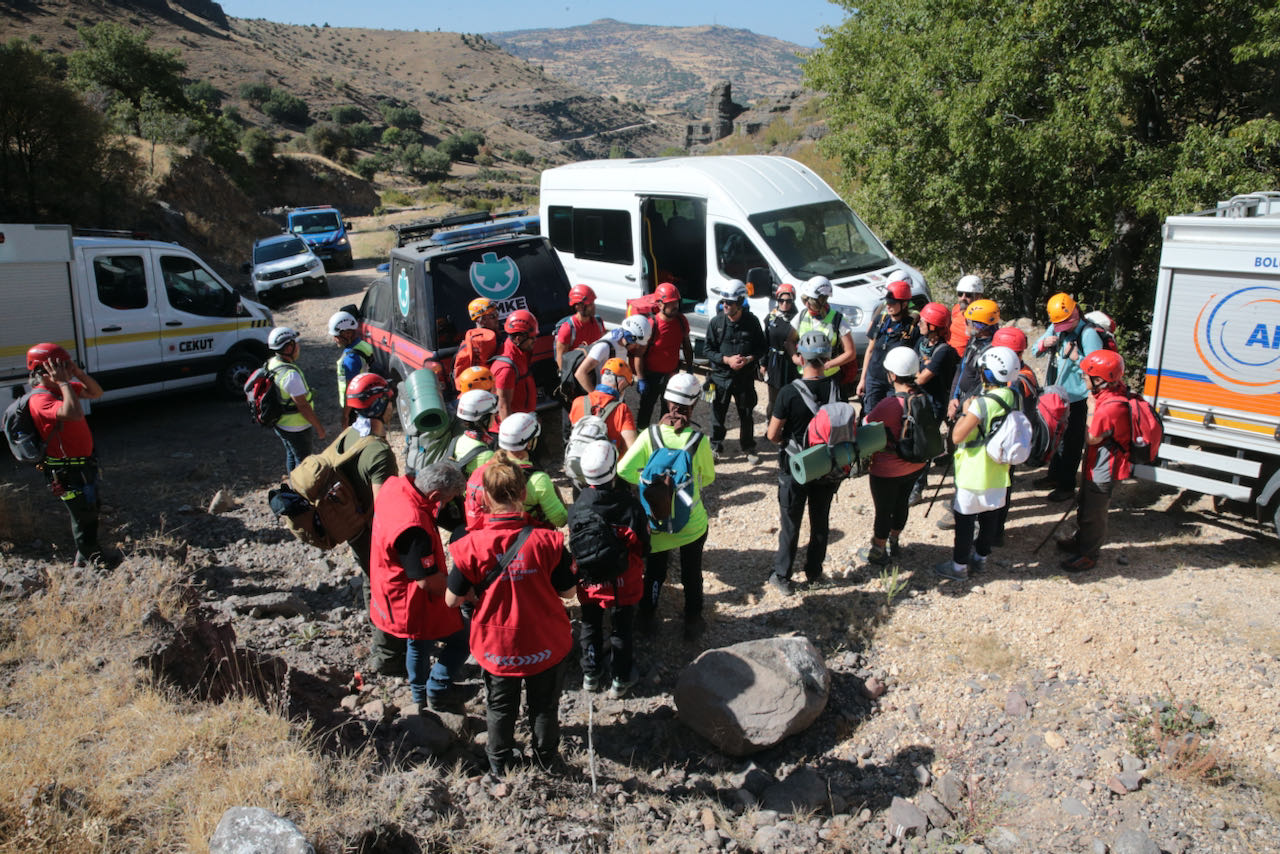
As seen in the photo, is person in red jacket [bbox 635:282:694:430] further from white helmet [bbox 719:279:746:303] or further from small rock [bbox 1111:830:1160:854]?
small rock [bbox 1111:830:1160:854]

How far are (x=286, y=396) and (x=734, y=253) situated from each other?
17.2 feet

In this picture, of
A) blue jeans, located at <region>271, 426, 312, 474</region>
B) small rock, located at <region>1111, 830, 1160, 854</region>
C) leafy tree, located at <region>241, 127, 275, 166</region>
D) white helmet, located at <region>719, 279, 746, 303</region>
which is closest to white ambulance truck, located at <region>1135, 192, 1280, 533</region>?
small rock, located at <region>1111, 830, 1160, 854</region>

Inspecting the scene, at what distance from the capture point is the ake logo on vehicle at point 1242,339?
17.9ft

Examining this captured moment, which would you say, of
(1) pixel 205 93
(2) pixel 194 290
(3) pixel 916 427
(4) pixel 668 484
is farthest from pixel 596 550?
(1) pixel 205 93

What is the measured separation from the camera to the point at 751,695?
14.5 ft

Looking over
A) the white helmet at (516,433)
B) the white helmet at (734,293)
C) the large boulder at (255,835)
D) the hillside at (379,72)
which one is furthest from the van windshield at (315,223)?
the hillside at (379,72)

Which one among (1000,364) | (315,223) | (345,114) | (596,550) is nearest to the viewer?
(596,550)

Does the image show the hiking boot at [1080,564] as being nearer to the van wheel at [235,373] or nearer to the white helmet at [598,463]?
the white helmet at [598,463]

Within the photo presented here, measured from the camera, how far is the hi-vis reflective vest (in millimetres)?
6591

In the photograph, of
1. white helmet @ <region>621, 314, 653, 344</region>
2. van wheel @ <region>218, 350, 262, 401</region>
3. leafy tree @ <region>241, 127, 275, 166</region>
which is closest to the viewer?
white helmet @ <region>621, 314, 653, 344</region>

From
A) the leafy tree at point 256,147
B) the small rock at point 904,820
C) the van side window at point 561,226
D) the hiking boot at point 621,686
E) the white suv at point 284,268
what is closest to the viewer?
the small rock at point 904,820

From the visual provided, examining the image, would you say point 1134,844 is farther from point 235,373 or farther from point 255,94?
point 255,94

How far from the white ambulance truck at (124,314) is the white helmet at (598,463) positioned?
7621 millimetres

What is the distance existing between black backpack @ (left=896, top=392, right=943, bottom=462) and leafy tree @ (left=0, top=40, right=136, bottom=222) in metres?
18.8
